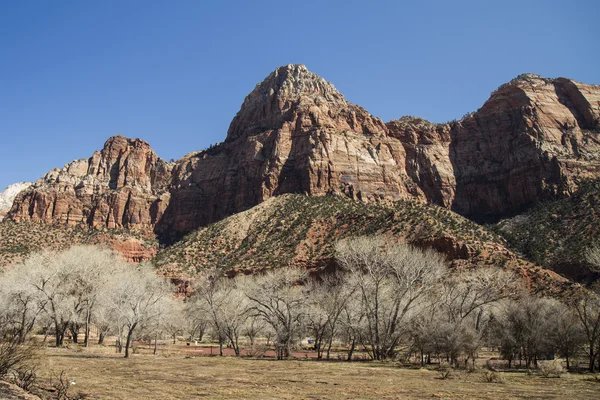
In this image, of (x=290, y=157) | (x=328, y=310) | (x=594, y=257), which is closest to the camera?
(x=594, y=257)

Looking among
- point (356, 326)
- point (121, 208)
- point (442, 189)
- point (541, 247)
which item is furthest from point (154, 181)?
point (356, 326)

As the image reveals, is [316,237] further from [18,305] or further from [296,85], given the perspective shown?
[296,85]

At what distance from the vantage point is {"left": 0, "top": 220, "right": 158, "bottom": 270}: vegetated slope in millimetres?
100562

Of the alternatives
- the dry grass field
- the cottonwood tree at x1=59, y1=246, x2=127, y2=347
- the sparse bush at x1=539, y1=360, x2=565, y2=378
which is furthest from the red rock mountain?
the dry grass field

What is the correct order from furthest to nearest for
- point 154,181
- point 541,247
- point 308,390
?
point 154,181 < point 541,247 < point 308,390

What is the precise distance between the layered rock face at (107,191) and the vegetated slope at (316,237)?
48.4 m

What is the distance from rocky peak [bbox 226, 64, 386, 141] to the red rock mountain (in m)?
0.41

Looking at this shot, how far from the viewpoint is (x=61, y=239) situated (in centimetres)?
11475

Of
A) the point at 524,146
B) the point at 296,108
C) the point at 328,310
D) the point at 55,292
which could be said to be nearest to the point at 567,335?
the point at 328,310

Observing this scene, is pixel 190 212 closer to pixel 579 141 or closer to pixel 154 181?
pixel 154 181

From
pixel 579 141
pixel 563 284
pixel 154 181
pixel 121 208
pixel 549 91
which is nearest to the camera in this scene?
pixel 563 284

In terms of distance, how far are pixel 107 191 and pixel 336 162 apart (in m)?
78.3

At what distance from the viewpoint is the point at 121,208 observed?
14150 cm

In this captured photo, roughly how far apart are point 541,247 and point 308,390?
245 feet
